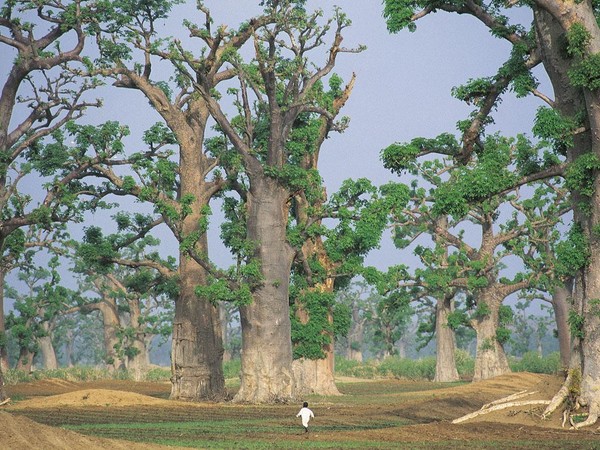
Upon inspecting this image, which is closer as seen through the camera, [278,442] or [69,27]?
[278,442]

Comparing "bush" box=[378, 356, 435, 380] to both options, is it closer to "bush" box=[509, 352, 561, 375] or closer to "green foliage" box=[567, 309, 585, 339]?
"bush" box=[509, 352, 561, 375]

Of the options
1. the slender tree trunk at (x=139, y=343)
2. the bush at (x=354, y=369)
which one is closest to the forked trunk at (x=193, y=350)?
the slender tree trunk at (x=139, y=343)

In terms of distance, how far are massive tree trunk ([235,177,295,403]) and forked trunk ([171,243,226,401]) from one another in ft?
10.8

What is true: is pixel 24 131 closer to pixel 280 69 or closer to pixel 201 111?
pixel 201 111

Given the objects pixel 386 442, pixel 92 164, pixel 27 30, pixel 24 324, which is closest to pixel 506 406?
pixel 386 442

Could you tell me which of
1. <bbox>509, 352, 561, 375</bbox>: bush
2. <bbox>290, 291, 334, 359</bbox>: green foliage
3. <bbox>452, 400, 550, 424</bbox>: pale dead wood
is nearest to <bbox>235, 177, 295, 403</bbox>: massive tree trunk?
<bbox>290, 291, 334, 359</bbox>: green foliage

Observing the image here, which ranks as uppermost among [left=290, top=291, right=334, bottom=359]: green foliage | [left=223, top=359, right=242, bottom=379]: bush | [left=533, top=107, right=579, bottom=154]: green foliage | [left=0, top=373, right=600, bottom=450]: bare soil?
[left=533, top=107, right=579, bottom=154]: green foliage

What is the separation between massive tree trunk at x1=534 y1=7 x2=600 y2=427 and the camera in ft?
70.5

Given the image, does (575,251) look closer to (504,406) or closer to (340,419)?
(504,406)

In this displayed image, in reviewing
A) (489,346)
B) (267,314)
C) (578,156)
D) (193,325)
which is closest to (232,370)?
(489,346)

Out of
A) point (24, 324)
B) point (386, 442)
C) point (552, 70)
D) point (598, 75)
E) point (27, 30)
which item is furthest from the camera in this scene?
point (24, 324)

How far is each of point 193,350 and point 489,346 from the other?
62.0 ft

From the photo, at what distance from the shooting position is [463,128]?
78.8 feet

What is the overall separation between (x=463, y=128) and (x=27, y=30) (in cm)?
1888
